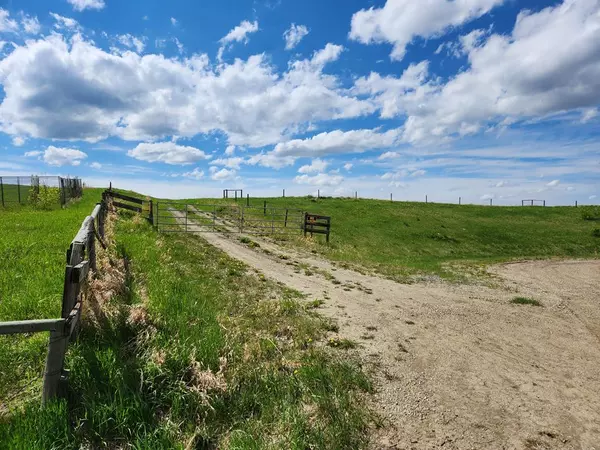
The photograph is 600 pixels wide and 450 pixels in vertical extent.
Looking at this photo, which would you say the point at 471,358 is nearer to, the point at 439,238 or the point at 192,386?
the point at 192,386

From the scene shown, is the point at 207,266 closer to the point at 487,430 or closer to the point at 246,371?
the point at 246,371

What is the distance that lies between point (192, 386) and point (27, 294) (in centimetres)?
418

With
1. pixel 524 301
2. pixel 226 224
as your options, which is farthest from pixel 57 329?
pixel 226 224

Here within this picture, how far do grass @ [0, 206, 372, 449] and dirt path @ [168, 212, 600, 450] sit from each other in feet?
2.84

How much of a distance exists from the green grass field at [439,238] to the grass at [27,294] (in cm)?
1290

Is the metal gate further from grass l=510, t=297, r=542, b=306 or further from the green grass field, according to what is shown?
grass l=510, t=297, r=542, b=306

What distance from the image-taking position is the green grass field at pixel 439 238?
2102 cm

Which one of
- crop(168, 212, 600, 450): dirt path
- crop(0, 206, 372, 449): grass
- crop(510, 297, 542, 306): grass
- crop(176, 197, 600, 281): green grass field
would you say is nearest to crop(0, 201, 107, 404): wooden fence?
crop(0, 206, 372, 449): grass

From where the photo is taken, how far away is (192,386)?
4.87 m

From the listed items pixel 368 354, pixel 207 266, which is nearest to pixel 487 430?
pixel 368 354

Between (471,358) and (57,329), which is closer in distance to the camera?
(57,329)

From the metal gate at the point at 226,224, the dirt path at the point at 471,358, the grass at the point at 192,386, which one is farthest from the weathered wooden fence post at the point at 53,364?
the metal gate at the point at 226,224

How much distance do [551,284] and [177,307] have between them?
1738cm

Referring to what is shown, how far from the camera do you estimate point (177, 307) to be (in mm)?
7070
